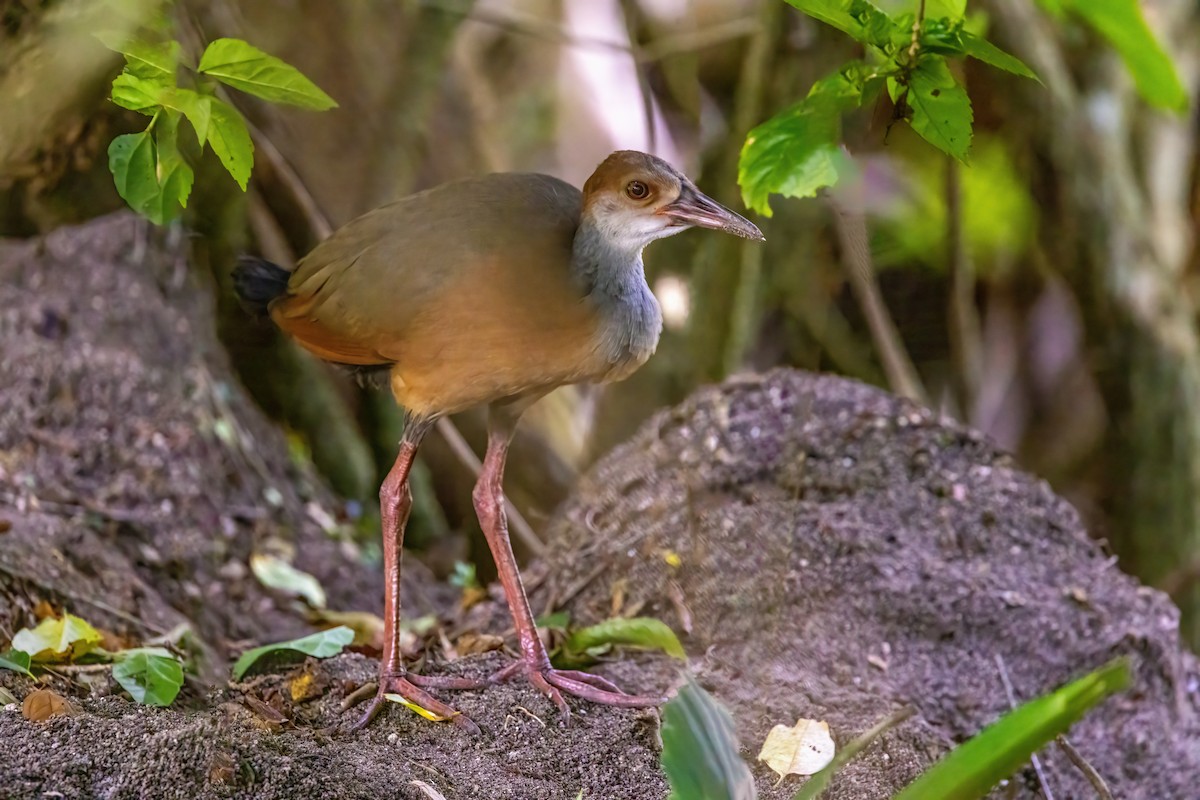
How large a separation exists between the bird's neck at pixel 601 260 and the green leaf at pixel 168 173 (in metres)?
0.91

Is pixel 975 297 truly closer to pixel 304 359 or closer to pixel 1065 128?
pixel 1065 128

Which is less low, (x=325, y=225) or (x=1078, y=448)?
(x=325, y=225)

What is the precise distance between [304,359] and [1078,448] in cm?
442

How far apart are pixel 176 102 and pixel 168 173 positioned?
0.24 meters

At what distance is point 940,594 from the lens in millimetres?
3111

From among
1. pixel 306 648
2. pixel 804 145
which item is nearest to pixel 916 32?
pixel 804 145

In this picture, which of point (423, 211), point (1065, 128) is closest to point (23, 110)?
point (423, 211)

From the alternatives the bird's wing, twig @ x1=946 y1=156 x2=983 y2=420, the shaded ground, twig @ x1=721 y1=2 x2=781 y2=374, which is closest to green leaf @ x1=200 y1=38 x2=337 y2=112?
the bird's wing

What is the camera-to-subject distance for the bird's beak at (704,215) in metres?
2.75

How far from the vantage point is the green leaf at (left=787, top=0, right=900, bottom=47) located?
6.53 ft

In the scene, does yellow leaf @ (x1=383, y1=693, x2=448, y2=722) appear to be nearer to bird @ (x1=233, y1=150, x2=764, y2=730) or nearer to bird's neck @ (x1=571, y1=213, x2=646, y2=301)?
bird @ (x1=233, y1=150, x2=764, y2=730)

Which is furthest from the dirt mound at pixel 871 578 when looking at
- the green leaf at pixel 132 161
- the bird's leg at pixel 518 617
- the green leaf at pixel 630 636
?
the green leaf at pixel 132 161

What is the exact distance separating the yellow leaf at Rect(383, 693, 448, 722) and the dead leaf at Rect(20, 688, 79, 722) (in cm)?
67

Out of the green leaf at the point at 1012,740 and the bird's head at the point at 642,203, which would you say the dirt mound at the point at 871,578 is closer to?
the bird's head at the point at 642,203
